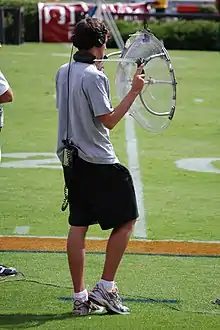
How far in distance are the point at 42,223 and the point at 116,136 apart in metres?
5.46

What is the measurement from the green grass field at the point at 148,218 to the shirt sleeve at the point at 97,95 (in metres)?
1.30

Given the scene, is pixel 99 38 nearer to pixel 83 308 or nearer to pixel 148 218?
pixel 83 308

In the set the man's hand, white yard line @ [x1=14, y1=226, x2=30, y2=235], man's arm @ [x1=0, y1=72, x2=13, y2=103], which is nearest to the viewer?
the man's hand

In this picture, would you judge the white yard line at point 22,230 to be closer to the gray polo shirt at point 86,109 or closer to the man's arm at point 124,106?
the gray polo shirt at point 86,109

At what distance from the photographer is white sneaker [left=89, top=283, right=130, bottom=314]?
236 inches

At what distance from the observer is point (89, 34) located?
588cm

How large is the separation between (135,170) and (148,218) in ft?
8.25

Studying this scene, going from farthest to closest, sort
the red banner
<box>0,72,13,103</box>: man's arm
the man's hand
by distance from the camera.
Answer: the red banner < <box>0,72,13,103</box>: man's arm < the man's hand

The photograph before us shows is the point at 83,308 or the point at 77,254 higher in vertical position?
the point at 77,254

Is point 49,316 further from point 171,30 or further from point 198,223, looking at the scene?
point 171,30

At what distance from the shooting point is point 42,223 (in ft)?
30.3

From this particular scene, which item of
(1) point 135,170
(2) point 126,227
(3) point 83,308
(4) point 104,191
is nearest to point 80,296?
(3) point 83,308

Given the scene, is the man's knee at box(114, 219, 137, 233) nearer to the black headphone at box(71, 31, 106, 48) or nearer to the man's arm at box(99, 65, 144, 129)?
the man's arm at box(99, 65, 144, 129)

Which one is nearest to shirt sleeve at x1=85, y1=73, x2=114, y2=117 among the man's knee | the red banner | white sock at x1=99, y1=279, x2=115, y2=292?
the man's knee
